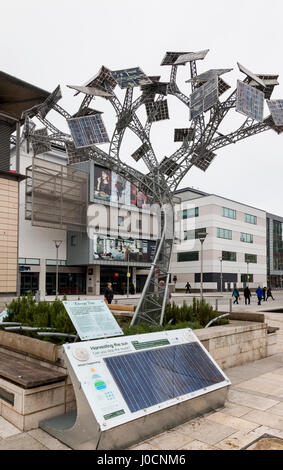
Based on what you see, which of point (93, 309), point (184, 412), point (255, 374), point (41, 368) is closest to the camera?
point (184, 412)

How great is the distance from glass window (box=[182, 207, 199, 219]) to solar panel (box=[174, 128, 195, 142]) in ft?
188

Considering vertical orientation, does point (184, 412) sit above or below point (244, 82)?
below

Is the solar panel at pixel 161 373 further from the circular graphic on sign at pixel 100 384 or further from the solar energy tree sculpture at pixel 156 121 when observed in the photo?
the solar energy tree sculpture at pixel 156 121

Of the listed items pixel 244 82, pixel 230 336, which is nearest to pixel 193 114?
pixel 244 82

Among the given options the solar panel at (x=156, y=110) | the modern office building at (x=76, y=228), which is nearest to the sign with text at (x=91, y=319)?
the solar panel at (x=156, y=110)

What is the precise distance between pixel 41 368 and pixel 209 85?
8.37m

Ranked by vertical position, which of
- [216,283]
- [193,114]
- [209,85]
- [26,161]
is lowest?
[216,283]

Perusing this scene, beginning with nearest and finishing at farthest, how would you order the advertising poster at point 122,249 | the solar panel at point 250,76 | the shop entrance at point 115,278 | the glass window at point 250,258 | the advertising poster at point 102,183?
the solar panel at point 250,76 < the advertising poster at point 122,249 < the advertising poster at point 102,183 < the shop entrance at point 115,278 < the glass window at point 250,258

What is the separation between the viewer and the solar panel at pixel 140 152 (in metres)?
11.6

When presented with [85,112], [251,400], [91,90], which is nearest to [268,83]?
[91,90]

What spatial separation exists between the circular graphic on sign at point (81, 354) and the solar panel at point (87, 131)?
6.03 m

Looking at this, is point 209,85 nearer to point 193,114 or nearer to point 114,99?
point 193,114

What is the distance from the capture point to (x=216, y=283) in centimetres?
6494

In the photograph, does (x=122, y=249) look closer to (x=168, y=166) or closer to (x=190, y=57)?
(x=168, y=166)
